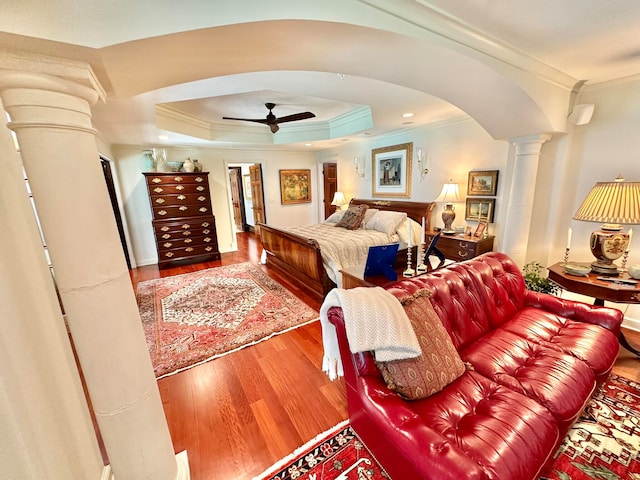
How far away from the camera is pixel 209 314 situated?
306 cm

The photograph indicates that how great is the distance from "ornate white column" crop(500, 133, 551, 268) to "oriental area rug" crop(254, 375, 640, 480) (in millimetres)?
1635

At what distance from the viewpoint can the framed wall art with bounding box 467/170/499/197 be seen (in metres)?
3.39

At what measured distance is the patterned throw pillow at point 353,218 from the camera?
4341 mm

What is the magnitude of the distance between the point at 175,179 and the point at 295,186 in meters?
2.83

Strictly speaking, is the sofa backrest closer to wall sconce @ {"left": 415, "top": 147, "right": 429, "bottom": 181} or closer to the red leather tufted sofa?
the red leather tufted sofa

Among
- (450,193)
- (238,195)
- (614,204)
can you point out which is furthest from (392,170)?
(238,195)

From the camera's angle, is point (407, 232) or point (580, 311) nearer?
point (580, 311)

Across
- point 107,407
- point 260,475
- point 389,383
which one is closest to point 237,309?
point 260,475

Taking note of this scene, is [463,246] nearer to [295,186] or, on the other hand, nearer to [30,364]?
[30,364]

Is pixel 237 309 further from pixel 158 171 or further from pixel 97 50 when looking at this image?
pixel 158 171

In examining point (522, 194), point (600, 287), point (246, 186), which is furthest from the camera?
point (246, 186)

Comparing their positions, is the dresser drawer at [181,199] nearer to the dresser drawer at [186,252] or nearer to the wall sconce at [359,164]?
the dresser drawer at [186,252]

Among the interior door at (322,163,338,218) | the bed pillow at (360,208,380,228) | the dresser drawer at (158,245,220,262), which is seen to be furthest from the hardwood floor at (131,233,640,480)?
the interior door at (322,163,338,218)

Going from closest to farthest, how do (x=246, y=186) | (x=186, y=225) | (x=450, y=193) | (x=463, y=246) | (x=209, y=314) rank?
1. (x=209, y=314)
2. (x=463, y=246)
3. (x=450, y=193)
4. (x=186, y=225)
5. (x=246, y=186)
